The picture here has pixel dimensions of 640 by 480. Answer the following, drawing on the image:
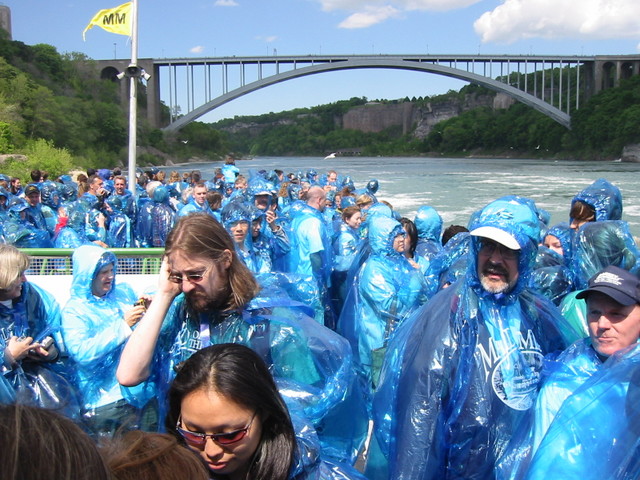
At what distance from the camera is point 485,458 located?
1597 mm

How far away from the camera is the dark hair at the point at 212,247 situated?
1.57m

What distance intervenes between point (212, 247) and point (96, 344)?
807 mm

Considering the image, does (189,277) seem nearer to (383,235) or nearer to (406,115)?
(383,235)

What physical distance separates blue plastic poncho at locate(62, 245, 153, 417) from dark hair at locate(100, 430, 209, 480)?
1.40 metres

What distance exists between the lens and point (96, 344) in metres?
2.14

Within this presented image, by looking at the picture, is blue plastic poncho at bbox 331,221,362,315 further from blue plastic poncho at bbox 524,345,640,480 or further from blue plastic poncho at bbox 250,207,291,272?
blue plastic poncho at bbox 524,345,640,480

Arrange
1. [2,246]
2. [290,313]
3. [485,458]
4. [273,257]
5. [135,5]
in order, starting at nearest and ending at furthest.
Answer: [485,458]
[290,313]
[2,246]
[273,257]
[135,5]

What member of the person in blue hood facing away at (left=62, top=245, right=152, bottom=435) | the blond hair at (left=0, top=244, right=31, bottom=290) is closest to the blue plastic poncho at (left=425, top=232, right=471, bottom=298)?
the person in blue hood facing away at (left=62, top=245, right=152, bottom=435)

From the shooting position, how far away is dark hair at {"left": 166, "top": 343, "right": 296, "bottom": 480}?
114cm

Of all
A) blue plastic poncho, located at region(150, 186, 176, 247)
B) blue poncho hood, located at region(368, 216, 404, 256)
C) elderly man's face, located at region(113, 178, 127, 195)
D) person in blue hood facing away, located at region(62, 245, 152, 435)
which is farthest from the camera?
elderly man's face, located at region(113, 178, 127, 195)

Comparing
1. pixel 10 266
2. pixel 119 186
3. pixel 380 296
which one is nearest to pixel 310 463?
pixel 10 266

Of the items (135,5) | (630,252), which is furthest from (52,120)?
(630,252)

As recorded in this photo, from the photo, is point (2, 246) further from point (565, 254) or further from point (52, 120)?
point (52, 120)

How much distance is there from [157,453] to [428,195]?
21519mm
